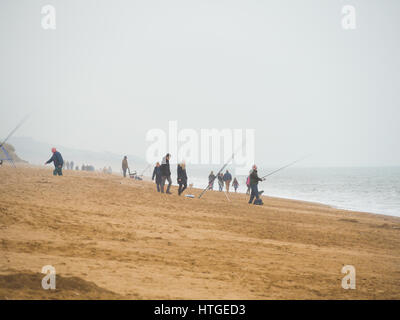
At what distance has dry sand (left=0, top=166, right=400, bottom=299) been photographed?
4688 mm

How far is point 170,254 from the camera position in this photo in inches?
261

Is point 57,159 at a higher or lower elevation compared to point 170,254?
higher

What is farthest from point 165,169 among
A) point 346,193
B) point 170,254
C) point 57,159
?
point 346,193

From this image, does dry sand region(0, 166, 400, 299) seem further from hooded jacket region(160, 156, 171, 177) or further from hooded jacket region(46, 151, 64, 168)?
hooded jacket region(46, 151, 64, 168)

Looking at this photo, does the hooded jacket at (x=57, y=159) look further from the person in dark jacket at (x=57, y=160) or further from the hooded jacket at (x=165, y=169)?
the hooded jacket at (x=165, y=169)

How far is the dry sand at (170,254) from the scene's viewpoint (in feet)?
15.4

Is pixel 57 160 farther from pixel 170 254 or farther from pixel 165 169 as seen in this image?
pixel 170 254

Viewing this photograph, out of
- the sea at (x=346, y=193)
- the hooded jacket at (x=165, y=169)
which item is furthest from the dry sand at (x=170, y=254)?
the sea at (x=346, y=193)

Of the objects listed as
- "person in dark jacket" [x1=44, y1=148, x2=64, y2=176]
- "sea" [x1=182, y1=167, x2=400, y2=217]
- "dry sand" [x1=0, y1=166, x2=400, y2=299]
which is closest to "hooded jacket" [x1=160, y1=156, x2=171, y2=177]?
"dry sand" [x1=0, y1=166, x2=400, y2=299]

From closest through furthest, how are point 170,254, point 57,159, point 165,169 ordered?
point 170,254 → point 165,169 → point 57,159

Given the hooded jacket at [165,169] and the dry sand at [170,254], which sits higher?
the hooded jacket at [165,169]

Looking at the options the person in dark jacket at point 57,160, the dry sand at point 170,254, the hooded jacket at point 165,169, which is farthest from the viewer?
the person in dark jacket at point 57,160

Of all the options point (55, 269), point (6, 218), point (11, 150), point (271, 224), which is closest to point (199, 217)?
point (271, 224)
